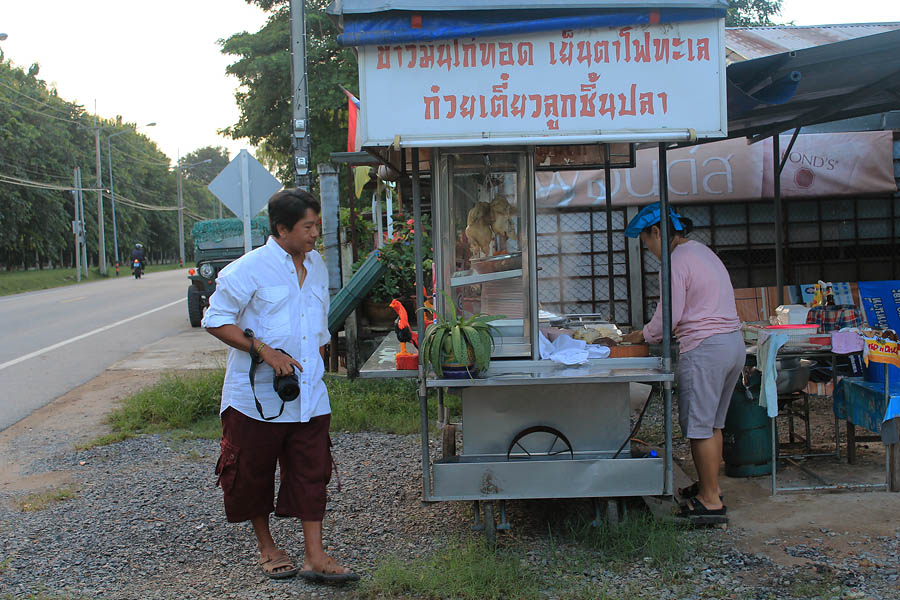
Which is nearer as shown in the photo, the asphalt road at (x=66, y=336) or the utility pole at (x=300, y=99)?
the utility pole at (x=300, y=99)

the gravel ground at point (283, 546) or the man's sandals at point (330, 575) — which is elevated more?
the man's sandals at point (330, 575)

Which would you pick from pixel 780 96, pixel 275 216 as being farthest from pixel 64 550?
pixel 780 96

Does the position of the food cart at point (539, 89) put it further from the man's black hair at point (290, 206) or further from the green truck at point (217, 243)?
the green truck at point (217, 243)

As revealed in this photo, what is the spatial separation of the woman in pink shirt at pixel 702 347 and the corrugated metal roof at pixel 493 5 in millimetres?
1152

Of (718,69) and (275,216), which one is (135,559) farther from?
(718,69)

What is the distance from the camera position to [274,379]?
360 centimetres

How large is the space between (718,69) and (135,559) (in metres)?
3.89

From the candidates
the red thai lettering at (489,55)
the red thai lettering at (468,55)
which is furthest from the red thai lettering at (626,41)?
the red thai lettering at (468,55)

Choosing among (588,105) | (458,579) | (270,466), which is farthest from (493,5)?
(458,579)

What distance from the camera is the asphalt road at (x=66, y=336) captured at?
9445mm

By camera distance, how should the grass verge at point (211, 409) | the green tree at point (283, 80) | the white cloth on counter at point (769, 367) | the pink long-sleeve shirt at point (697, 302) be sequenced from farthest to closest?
the green tree at point (283, 80) → the grass verge at point (211, 409) → the white cloth on counter at point (769, 367) → the pink long-sleeve shirt at point (697, 302)

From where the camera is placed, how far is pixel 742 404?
503 cm

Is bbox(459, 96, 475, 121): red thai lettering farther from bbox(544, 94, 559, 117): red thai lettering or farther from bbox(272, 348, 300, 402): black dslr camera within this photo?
bbox(272, 348, 300, 402): black dslr camera

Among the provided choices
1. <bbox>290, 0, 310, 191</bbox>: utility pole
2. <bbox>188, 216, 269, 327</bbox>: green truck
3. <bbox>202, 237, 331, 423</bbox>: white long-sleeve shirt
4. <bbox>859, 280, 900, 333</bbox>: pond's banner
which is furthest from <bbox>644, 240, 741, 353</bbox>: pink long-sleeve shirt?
<bbox>188, 216, 269, 327</bbox>: green truck
